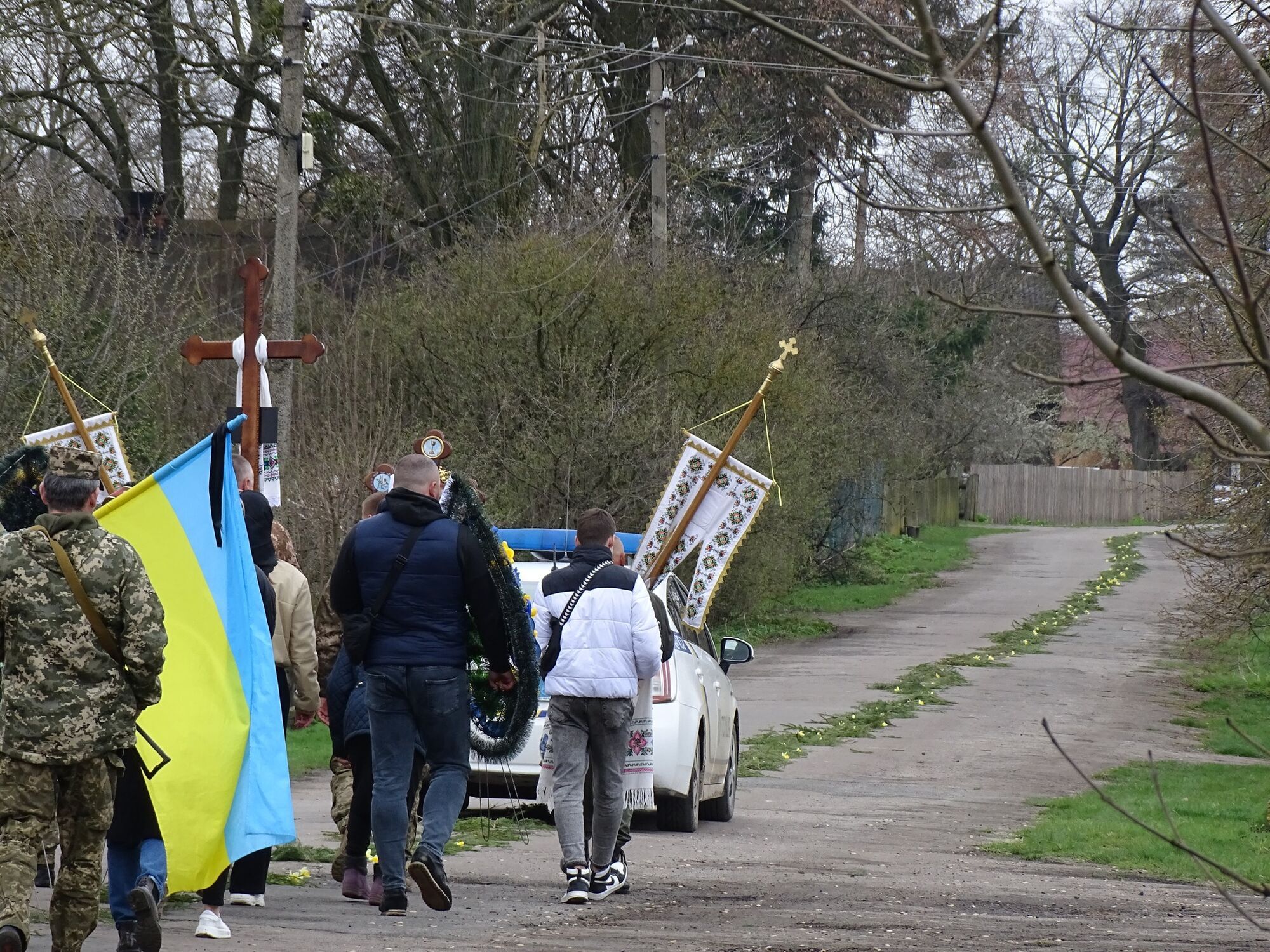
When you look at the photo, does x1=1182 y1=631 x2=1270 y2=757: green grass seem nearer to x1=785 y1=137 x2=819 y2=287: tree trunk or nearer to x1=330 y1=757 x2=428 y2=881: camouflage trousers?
x1=330 y1=757 x2=428 y2=881: camouflage trousers

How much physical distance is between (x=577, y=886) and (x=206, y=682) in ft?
7.25

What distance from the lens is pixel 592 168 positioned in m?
30.2

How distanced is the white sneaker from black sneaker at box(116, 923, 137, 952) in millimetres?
477

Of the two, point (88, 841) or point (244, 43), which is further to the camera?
point (244, 43)

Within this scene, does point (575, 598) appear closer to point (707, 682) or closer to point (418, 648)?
point (418, 648)

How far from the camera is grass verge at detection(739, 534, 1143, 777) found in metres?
16.1

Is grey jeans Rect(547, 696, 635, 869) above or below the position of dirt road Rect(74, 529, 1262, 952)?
above

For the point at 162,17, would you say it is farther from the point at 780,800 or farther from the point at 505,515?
the point at 780,800

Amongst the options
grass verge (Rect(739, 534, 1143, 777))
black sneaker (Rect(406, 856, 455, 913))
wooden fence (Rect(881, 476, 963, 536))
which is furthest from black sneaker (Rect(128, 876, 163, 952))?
wooden fence (Rect(881, 476, 963, 536))

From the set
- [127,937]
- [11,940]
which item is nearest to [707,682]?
[127,937]

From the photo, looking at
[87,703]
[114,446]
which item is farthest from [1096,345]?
[114,446]

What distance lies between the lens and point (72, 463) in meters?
6.36

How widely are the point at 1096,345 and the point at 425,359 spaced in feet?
68.2

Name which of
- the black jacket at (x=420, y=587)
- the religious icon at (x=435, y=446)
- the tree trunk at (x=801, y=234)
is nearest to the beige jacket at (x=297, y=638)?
the black jacket at (x=420, y=587)
